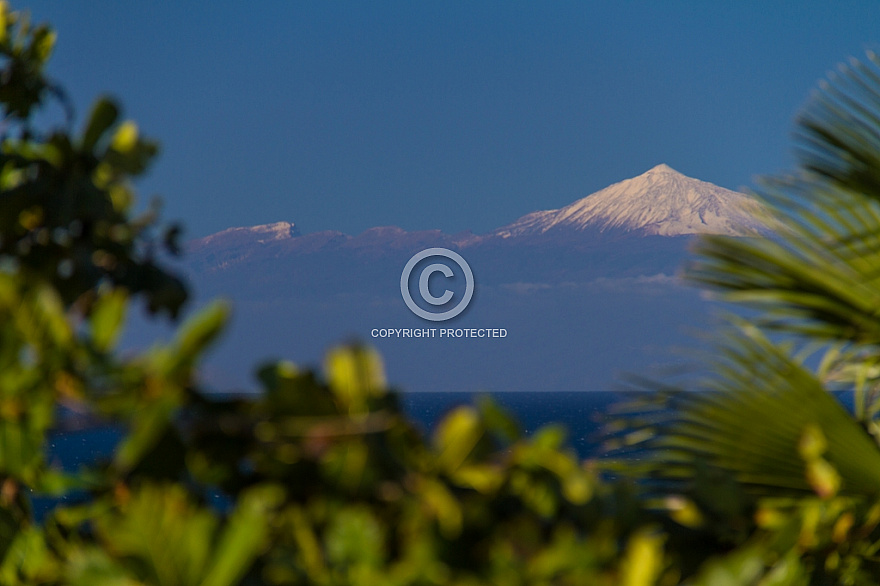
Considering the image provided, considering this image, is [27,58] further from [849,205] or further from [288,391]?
[849,205]

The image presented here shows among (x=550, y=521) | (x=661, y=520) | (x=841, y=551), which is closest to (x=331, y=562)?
(x=550, y=521)

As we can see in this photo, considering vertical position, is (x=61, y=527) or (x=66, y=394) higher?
(x=66, y=394)

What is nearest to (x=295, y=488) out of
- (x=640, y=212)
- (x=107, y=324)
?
(x=107, y=324)

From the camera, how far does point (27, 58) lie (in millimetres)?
1778

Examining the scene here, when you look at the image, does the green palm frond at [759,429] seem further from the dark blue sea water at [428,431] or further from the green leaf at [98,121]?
the green leaf at [98,121]

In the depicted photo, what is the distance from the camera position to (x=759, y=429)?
173 centimetres

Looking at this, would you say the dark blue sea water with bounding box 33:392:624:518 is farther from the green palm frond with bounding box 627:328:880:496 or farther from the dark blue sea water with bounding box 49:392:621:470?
the green palm frond with bounding box 627:328:880:496

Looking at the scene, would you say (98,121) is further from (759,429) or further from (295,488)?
(759,429)

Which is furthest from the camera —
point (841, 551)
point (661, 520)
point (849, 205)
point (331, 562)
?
point (849, 205)

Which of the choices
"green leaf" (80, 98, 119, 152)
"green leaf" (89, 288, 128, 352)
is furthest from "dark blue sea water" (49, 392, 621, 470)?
"green leaf" (80, 98, 119, 152)

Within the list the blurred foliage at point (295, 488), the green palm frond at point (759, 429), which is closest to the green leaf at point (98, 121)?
the blurred foliage at point (295, 488)

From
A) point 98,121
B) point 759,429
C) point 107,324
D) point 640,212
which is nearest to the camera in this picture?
point 107,324

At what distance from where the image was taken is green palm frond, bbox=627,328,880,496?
1695mm

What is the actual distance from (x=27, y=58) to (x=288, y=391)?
142 centimetres
